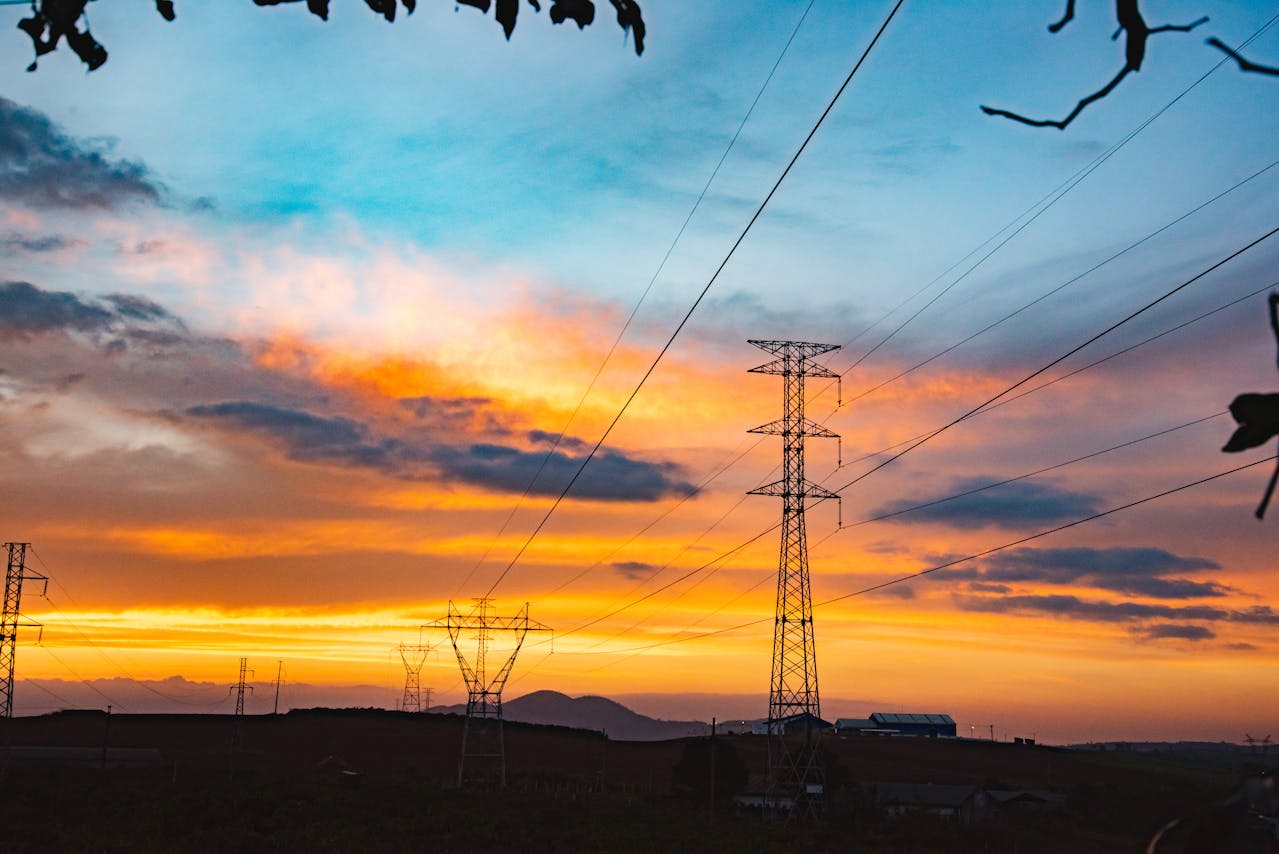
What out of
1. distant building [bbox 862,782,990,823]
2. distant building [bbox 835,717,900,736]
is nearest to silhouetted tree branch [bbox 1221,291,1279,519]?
distant building [bbox 862,782,990,823]

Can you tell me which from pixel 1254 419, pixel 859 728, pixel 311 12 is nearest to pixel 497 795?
pixel 311 12

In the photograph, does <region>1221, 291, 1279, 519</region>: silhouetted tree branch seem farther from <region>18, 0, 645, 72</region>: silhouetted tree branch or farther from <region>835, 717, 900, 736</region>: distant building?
<region>835, 717, 900, 736</region>: distant building

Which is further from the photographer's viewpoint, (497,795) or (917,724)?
(917,724)

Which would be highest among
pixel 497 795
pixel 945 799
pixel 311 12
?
pixel 311 12

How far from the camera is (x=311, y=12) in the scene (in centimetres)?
457

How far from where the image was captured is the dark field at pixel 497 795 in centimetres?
4306

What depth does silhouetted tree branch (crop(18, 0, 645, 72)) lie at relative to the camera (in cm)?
432

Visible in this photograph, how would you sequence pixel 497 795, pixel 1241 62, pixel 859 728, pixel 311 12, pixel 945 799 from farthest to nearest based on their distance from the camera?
pixel 859 728, pixel 945 799, pixel 497 795, pixel 311 12, pixel 1241 62

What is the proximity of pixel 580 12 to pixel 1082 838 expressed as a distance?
73.8 meters

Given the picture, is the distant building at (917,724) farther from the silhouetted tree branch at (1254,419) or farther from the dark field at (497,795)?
the silhouetted tree branch at (1254,419)

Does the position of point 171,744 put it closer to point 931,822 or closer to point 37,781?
point 37,781

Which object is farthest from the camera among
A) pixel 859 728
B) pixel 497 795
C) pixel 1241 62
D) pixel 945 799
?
pixel 859 728

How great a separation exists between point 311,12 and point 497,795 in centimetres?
6485

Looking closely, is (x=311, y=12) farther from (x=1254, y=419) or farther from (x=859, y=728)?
(x=859, y=728)
